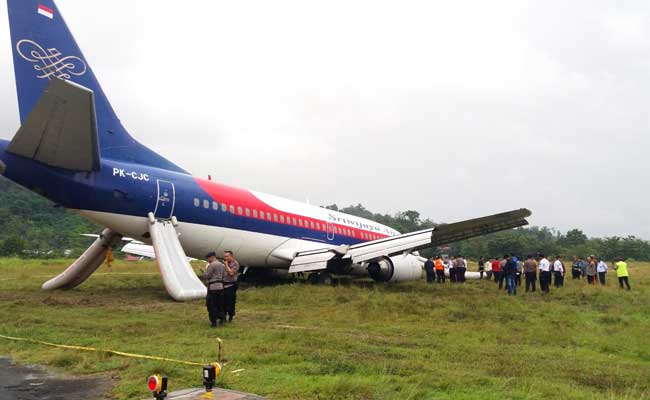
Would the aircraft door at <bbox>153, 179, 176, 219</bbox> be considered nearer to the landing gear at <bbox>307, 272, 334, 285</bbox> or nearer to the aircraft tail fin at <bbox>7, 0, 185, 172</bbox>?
the aircraft tail fin at <bbox>7, 0, 185, 172</bbox>

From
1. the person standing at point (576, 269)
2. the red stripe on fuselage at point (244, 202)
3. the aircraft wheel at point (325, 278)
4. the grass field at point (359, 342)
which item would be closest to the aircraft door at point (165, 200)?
the red stripe on fuselage at point (244, 202)

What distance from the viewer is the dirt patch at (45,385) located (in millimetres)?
5738

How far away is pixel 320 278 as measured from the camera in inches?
795

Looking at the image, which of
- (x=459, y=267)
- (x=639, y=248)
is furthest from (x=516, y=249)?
(x=459, y=267)

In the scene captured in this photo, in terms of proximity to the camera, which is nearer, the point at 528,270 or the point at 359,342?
the point at 359,342

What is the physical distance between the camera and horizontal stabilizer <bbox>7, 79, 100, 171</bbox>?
1226 centimetres

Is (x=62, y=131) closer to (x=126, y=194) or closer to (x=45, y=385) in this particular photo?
(x=126, y=194)

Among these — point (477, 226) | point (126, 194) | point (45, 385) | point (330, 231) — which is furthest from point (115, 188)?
point (477, 226)

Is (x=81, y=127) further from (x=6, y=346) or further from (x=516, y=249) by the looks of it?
(x=516, y=249)

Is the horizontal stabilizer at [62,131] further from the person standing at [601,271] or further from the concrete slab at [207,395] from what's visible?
the person standing at [601,271]

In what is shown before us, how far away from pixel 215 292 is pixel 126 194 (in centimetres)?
630

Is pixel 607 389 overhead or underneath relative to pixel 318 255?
underneath

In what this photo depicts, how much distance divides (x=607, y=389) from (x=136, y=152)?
48.1ft

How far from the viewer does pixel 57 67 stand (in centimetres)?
1515
